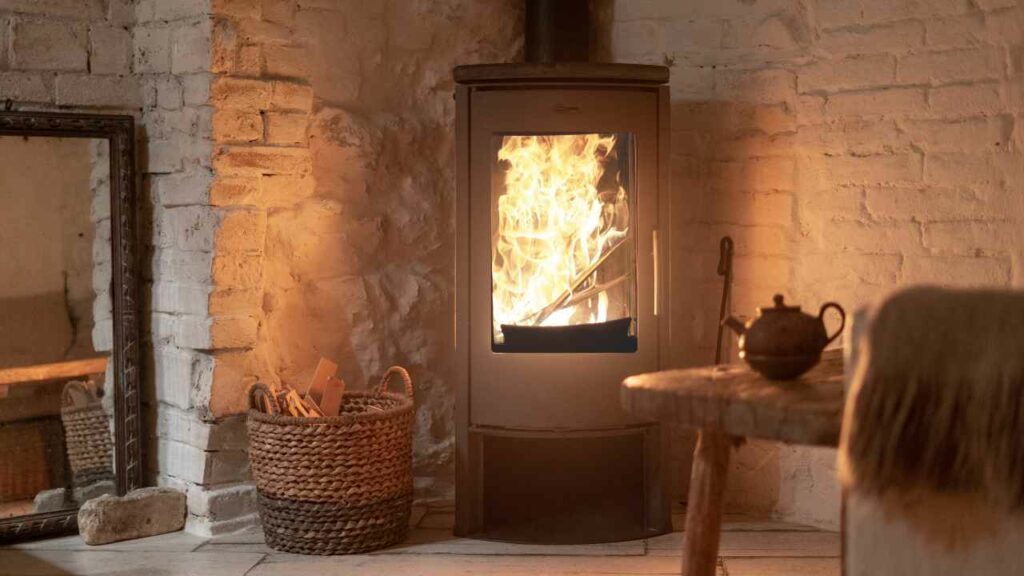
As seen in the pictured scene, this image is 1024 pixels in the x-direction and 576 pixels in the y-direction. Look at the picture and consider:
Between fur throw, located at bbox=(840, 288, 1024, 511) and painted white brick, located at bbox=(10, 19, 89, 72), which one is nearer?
fur throw, located at bbox=(840, 288, 1024, 511)

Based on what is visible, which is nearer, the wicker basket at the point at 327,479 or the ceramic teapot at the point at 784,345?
the ceramic teapot at the point at 784,345

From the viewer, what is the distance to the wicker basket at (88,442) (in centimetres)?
337

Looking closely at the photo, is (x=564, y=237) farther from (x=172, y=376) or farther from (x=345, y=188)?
(x=172, y=376)

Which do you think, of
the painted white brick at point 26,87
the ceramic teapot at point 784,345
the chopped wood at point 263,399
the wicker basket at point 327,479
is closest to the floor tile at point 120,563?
the wicker basket at point 327,479

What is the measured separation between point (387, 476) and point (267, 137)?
0.95 metres

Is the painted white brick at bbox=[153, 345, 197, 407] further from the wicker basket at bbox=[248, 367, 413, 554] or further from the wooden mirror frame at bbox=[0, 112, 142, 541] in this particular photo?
the wicker basket at bbox=[248, 367, 413, 554]

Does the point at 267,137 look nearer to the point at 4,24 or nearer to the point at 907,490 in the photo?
the point at 4,24

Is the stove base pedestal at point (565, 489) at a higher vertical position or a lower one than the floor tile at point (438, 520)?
higher

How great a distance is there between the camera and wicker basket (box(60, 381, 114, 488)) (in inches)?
133

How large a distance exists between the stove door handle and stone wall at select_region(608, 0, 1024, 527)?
1.23 feet

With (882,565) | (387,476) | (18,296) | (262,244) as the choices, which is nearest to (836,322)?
(387,476)

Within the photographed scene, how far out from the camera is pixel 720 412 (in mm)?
1937

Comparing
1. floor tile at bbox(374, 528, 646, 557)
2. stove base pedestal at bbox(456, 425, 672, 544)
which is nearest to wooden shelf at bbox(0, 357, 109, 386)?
floor tile at bbox(374, 528, 646, 557)

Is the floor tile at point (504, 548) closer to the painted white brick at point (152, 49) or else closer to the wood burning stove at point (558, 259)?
the wood burning stove at point (558, 259)
